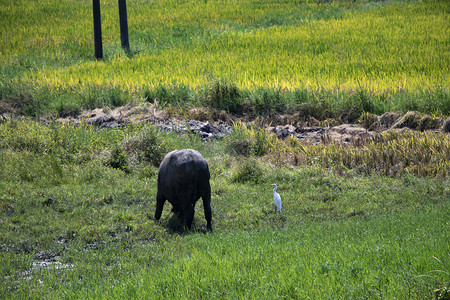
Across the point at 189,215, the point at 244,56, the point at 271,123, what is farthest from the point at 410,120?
the point at 244,56

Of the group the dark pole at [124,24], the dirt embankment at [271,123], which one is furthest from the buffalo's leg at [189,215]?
the dark pole at [124,24]

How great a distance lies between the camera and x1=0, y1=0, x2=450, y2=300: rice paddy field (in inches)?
204

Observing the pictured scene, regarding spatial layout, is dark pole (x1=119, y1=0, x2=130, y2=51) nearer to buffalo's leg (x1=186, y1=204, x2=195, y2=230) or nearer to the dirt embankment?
the dirt embankment

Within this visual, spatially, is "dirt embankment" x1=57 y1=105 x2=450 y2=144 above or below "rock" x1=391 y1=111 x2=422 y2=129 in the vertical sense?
below

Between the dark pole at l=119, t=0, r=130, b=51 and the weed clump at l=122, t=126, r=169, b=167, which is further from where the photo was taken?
the dark pole at l=119, t=0, r=130, b=51

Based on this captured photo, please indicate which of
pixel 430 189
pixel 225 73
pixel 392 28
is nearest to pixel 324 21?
pixel 392 28

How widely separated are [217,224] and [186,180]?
1.05m

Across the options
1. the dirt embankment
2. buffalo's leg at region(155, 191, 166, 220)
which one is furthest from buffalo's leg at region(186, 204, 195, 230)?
the dirt embankment

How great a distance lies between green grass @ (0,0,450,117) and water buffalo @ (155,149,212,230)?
23.1 feet

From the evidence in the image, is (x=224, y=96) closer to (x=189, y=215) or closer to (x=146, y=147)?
(x=146, y=147)

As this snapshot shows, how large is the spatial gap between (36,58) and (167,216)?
17823 mm

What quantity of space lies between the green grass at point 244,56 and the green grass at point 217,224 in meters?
3.13

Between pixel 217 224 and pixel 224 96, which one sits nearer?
pixel 217 224

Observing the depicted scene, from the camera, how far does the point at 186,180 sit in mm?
7031
